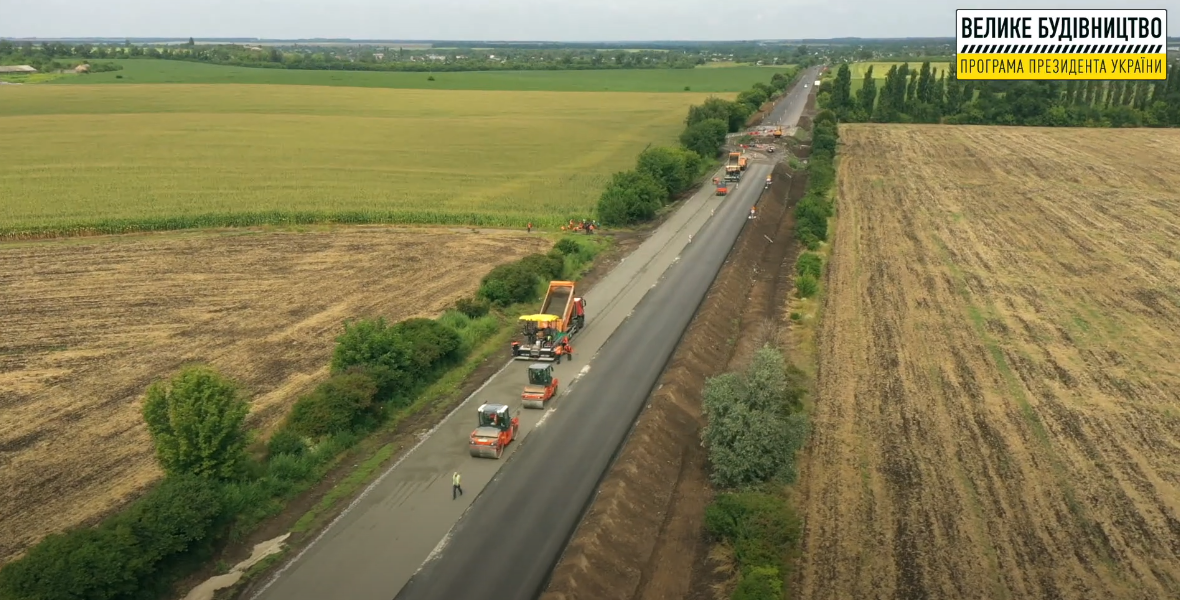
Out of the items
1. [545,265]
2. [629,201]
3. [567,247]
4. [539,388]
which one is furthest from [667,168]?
[539,388]

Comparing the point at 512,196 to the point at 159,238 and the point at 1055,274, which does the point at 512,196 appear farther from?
the point at 1055,274

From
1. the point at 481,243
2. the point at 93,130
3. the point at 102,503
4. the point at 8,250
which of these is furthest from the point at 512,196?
the point at 93,130

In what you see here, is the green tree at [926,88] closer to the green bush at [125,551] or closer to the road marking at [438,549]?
the road marking at [438,549]

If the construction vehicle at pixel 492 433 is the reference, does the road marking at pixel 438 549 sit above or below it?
below

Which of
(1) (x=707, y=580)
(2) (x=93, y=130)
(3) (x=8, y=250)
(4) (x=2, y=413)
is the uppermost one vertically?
(2) (x=93, y=130)

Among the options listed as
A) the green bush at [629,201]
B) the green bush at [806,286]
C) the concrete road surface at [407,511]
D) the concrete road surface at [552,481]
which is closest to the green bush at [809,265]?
the green bush at [806,286]

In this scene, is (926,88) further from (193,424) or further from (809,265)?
(193,424)

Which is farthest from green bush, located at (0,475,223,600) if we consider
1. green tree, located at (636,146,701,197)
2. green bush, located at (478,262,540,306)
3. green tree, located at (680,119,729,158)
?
green tree, located at (680,119,729,158)
